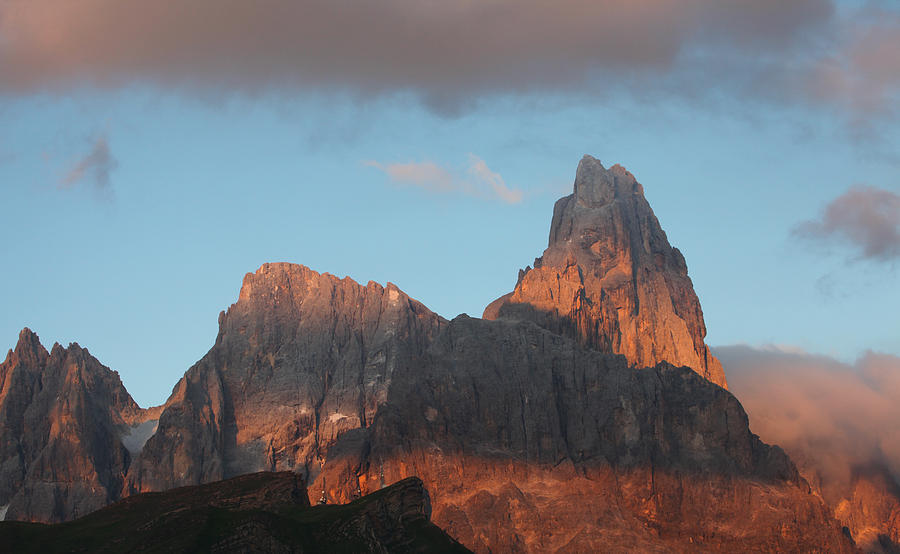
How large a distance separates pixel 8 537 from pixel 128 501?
23.6 m

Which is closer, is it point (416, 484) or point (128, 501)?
point (416, 484)

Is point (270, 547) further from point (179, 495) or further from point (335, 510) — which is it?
point (179, 495)

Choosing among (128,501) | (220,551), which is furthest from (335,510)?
(128,501)

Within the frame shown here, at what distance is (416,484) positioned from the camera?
506 feet

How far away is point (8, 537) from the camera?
477ft

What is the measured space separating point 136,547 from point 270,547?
40.3 ft

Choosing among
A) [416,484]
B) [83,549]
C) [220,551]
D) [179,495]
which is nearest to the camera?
[220,551]

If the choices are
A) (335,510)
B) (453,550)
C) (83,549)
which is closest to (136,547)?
(83,549)

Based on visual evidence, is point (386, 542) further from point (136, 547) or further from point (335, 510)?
point (136, 547)

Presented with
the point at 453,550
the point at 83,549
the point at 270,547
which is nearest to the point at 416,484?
the point at 453,550

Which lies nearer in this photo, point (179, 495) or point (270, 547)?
point (270, 547)

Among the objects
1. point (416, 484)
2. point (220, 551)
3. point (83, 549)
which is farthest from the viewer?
point (416, 484)

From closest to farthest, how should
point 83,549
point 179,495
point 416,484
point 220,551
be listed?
point 220,551 < point 83,549 < point 416,484 < point 179,495

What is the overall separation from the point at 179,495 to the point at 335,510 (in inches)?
877
